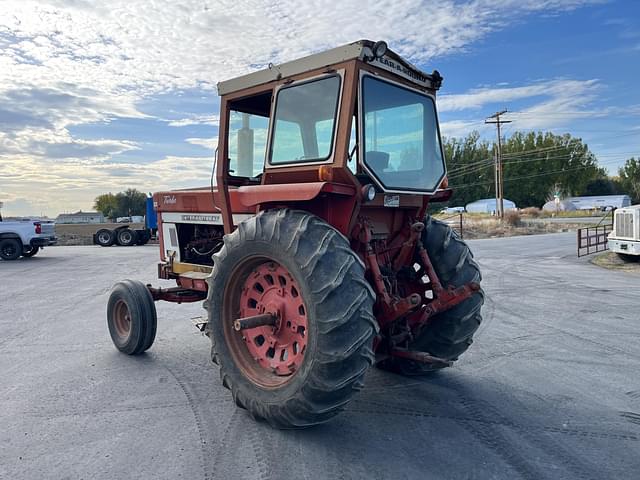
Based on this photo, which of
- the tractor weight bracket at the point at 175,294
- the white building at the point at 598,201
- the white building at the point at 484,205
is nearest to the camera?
the tractor weight bracket at the point at 175,294

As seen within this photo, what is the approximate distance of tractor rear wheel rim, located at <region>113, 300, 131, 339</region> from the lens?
19.3 feet

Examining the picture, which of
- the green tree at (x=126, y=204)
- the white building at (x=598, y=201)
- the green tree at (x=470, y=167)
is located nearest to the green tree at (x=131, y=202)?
the green tree at (x=126, y=204)

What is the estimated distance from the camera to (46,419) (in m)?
3.97

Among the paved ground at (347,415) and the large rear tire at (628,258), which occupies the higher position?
the paved ground at (347,415)

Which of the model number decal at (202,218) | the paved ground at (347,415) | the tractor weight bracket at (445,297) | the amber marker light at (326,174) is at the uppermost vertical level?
the amber marker light at (326,174)

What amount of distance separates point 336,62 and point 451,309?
232cm

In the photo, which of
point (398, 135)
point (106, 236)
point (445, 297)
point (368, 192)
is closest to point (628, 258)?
point (445, 297)

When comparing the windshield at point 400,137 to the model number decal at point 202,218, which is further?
the model number decal at point 202,218

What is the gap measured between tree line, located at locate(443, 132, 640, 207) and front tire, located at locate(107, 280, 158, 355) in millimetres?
68121

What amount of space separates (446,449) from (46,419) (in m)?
3.05

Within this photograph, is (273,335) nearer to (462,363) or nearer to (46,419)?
(46,419)

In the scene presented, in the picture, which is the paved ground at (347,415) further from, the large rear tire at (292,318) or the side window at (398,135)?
the side window at (398,135)

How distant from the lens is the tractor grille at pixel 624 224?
1425 centimetres

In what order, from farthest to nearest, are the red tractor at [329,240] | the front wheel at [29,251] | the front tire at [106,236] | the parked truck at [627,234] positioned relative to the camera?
the front tire at [106,236]
the front wheel at [29,251]
the parked truck at [627,234]
the red tractor at [329,240]
